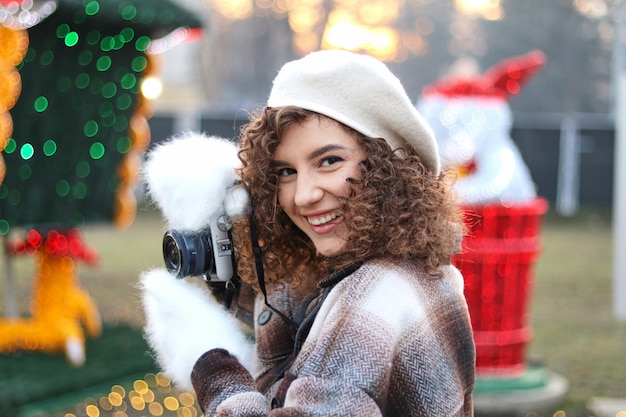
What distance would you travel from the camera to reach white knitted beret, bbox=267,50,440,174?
1.75 metres

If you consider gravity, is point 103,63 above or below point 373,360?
above

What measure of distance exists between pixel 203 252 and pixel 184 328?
169 millimetres

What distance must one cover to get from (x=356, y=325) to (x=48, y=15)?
4.07 metres

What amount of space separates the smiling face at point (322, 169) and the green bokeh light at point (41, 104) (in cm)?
385

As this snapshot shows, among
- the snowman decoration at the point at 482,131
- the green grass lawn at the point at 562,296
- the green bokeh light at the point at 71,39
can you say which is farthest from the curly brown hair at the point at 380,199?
the green bokeh light at the point at 71,39

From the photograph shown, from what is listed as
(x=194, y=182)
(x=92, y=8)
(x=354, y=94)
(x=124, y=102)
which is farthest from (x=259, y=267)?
(x=124, y=102)

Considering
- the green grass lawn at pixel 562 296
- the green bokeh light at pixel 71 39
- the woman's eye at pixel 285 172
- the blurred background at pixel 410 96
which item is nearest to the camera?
the woman's eye at pixel 285 172

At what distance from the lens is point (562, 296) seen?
8461 millimetres

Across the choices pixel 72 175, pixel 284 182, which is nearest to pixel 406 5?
pixel 72 175

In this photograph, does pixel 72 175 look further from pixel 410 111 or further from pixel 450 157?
pixel 410 111

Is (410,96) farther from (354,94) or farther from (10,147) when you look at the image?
(10,147)

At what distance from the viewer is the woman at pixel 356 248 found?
5.25ft

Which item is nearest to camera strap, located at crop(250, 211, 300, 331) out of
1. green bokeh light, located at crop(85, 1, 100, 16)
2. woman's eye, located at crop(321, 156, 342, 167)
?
woman's eye, located at crop(321, 156, 342, 167)

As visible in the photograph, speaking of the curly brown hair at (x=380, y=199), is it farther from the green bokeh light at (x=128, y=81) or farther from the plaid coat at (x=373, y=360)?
the green bokeh light at (x=128, y=81)
